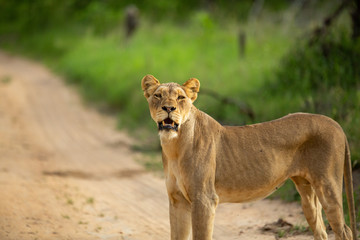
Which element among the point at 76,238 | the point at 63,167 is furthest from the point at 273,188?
the point at 63,167

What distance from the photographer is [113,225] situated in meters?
6.14

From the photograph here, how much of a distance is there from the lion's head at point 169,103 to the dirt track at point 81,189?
6.09ft

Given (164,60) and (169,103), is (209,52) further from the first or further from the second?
(169,103)

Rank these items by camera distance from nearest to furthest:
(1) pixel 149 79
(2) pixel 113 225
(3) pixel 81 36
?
(1) pixel 149 79, (2) pixel 113 225, (3) pixel 81 36

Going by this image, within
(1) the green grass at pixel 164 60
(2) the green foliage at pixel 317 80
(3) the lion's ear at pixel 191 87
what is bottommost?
(3) the lion's ear at pixel 191 87

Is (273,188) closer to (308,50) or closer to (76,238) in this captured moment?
(76,238)

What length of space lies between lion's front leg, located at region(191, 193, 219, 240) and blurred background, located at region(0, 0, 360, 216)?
2.39 m

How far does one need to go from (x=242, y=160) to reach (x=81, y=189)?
3.43 m

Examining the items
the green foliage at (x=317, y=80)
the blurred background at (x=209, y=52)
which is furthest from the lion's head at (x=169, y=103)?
the green foliage at (x=317, y=80)

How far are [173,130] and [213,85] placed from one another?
7.42 meters

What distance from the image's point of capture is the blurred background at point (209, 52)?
30.4ft

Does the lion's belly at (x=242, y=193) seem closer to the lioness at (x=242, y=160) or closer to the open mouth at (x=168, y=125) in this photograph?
the lioness at (x=242, y=160)

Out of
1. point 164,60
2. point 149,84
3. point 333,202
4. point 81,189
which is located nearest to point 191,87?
point 149,84

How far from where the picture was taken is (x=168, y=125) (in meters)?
4.17
